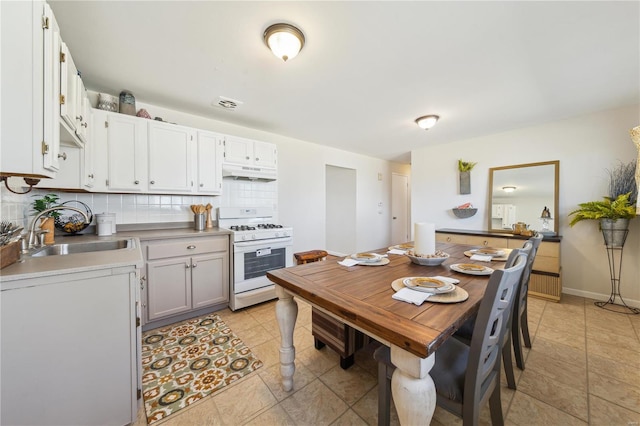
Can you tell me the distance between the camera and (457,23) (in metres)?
1.53

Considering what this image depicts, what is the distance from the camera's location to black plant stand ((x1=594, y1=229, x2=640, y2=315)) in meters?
2.64

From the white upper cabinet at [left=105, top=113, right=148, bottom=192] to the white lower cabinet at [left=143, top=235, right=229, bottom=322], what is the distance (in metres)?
0.69

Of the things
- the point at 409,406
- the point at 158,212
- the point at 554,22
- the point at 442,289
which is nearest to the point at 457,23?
the point at 554,22

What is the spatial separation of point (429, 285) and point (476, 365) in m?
0.36

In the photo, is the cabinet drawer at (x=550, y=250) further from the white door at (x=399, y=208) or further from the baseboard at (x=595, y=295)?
the white door at (x=399, y=208)

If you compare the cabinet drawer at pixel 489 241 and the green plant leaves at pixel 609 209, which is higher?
the green plant leaves at pixel 609 209

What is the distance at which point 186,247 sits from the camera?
236 centimetres

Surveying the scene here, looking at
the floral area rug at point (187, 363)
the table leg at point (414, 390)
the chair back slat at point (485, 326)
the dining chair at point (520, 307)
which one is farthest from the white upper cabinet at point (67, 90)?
the dining chair at point (520, 307)

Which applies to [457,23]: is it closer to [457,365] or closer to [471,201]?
[457,365]

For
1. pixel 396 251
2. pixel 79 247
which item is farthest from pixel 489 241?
pixel 79 247

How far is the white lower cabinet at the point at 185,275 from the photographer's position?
219cm

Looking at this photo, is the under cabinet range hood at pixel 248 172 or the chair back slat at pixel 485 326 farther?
the under cabinet range hood at pixel 248 172

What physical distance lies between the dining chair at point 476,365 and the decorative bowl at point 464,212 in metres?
3.20

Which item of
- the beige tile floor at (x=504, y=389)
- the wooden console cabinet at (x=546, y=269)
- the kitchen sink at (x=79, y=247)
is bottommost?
the beige tile floor at (x=504, y=389)
